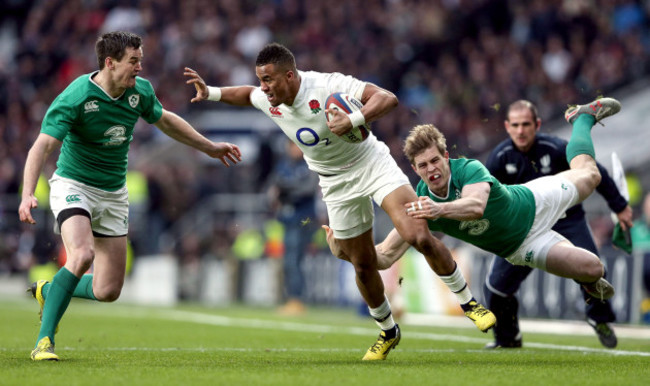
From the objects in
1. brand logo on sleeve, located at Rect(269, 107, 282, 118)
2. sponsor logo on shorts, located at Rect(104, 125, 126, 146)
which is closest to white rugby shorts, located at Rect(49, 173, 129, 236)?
sponsor logo on shorts, located at Rect(104, 125, 126, 146)

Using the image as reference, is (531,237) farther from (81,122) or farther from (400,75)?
(400,75)

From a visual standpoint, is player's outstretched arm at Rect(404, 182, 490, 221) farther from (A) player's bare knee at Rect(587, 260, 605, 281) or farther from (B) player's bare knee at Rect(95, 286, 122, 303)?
(B) player's bare knee at Rect(95, 286, 122, 303)

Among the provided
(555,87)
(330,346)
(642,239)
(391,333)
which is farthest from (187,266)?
(391,333)

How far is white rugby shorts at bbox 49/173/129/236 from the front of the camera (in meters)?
7.76

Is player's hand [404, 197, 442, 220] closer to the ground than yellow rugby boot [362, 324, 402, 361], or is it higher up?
higher up

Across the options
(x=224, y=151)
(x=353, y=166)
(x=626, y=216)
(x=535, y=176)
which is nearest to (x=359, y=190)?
(x=353, y=166)

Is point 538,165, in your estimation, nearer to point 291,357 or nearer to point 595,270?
point 595,270

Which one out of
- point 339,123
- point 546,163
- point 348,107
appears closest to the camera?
point 339,123

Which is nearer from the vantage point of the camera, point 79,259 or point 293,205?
point 79,259

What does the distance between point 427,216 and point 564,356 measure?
7.50 feet

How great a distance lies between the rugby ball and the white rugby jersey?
13 centimetres

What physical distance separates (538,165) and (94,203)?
4056 millimetres

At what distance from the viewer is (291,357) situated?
8172 millimetres

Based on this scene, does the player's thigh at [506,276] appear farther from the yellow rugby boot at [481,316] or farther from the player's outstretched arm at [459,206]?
the player's outstretched arm at [459,206]
